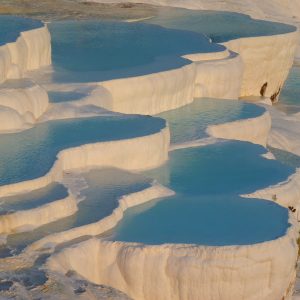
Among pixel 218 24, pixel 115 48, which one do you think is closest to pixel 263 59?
pixel 218 24

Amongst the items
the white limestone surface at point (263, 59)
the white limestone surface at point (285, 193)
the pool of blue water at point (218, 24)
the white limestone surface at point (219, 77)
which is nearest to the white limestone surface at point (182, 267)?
the white limestone surface at point (285, 193)

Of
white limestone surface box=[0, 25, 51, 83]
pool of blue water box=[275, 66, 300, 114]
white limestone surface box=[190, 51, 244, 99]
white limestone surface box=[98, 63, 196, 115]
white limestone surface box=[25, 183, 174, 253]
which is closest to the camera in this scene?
white limestone surface box=[25, 183, 174, 253]

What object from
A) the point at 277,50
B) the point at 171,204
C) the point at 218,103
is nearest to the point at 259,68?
the point at 277,50

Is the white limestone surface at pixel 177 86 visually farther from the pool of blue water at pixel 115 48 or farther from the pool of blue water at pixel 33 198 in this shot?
the pool of blue water at pixel 33 198

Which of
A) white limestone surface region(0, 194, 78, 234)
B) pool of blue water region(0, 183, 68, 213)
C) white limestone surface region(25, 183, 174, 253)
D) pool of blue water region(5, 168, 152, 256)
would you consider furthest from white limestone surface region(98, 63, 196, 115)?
white limestone surface region(0, 194, 78, 234)

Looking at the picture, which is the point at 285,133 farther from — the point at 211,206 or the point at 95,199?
the point at 95,199

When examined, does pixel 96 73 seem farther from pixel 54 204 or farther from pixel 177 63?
pixel 54 204

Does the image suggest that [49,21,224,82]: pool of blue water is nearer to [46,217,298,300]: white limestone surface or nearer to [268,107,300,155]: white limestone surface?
[268,107,300,155]: white limestone surface
